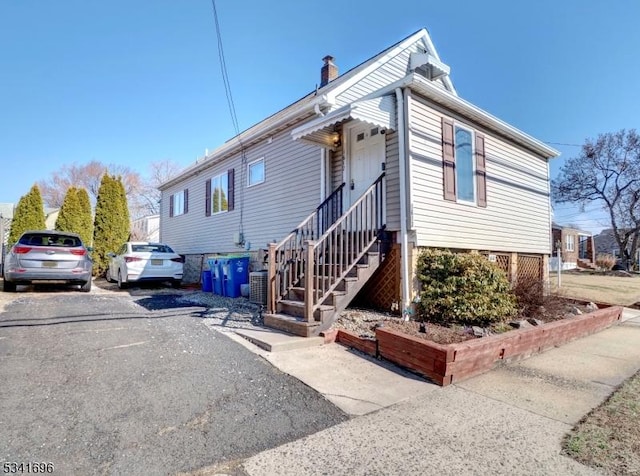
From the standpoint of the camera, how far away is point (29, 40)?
942 cm

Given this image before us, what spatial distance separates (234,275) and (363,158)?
428cm

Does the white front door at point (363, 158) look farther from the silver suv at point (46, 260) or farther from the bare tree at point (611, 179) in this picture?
the bare tree at point (611, 179)

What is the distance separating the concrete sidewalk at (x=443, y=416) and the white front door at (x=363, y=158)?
359 cm

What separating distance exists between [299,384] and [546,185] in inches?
406

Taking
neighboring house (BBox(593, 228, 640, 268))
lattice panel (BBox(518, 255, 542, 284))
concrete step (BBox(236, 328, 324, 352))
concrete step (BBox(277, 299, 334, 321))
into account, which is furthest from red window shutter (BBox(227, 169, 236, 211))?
neighboring house (BBox(593, 228, 640, 268))

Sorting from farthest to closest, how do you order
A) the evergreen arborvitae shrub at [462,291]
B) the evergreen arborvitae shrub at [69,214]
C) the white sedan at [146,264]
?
the evergreen arborvitae shrub at [69,214], the white sedan at [146,264], the evergreen arborvitae shrub at [462,291]

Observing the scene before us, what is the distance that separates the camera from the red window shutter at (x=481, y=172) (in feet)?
26.0

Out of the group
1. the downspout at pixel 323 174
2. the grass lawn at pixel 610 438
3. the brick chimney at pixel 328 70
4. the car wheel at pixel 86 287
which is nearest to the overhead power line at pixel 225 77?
the brick chimney at pixel 328 70

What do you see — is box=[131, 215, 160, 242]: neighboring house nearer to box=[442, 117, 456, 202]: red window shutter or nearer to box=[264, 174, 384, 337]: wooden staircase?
box=[264, 174, 384, 337]: wooden staircase

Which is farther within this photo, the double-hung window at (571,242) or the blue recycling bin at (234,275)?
the double-hung window at (571,242)

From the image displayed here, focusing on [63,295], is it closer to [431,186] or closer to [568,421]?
[431,186]

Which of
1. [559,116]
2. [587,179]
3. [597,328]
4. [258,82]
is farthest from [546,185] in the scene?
[587,179]

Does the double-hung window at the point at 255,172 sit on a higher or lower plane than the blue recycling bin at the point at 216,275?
higher

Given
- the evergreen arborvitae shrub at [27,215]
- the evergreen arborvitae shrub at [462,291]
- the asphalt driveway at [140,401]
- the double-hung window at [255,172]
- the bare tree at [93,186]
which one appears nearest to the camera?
the asphalt driveway at [140,401]
